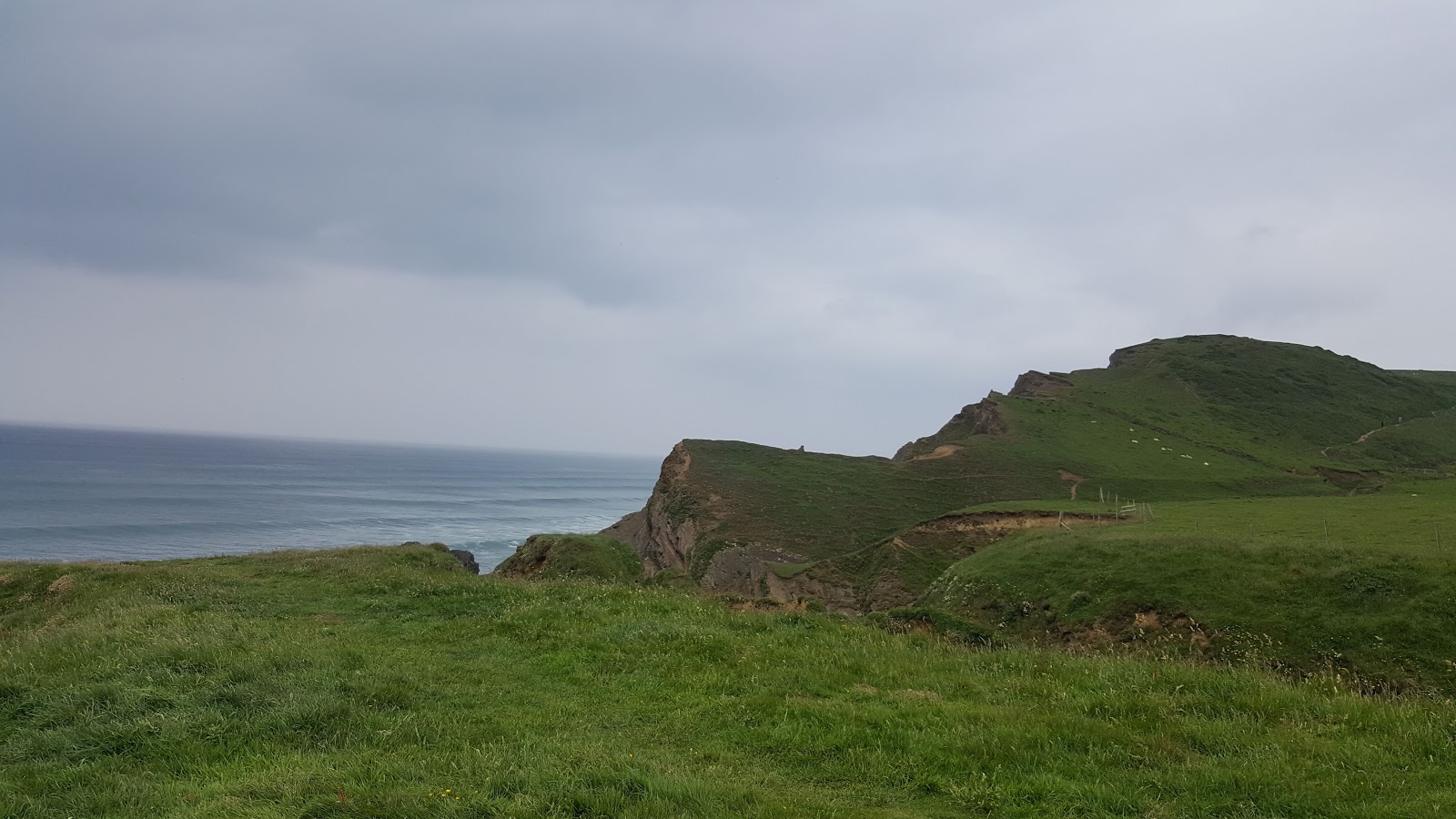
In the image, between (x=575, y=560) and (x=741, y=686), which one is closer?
(x=741, y=686)

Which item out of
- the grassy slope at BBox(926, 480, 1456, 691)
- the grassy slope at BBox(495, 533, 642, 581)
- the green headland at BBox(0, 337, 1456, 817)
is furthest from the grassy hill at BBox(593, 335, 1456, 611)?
the green headland at BBox(0, 337, 1456, 817)


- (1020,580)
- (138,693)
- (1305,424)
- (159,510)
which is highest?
(1305,424)

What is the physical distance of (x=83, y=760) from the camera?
7.57 m

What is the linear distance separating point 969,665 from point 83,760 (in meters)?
11.6

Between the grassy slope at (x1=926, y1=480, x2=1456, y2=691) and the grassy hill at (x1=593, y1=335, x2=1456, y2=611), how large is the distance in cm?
1478

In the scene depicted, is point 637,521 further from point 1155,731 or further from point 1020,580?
point 1155,731

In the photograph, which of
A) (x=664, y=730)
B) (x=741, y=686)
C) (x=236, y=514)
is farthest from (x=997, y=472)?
(x=236, y=514)

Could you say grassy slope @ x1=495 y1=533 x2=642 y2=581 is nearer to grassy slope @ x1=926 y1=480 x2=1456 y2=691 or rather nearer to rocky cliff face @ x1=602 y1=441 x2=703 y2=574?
grassy slope @ x1=926 y1=480 x2=1456 y2=691

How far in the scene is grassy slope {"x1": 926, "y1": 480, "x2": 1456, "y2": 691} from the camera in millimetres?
→ 18250

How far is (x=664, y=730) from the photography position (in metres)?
9.12

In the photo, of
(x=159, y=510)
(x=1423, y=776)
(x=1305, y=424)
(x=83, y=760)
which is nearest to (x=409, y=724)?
(x=83, y=760)

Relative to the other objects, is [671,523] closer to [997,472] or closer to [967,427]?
[997,472]

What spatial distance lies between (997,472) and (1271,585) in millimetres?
48560

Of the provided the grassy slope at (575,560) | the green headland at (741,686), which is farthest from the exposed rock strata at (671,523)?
the green headland at (741,686)
